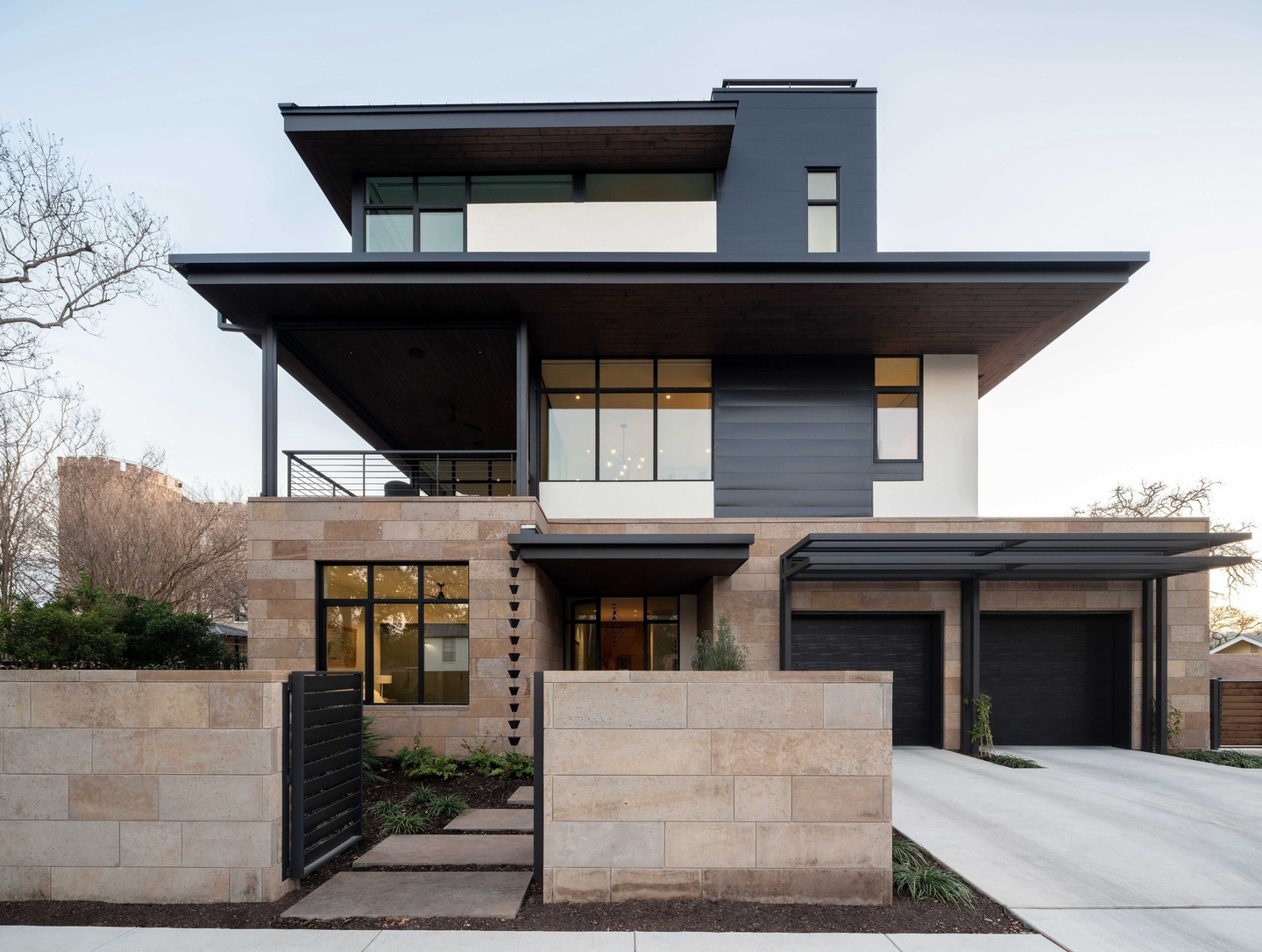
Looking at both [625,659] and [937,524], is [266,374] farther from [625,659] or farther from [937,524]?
[937,524]

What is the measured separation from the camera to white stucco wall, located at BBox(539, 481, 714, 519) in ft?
A: 42.4

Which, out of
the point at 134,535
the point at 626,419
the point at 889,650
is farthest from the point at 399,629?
the point at 134,535

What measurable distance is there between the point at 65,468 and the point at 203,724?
25355 mm

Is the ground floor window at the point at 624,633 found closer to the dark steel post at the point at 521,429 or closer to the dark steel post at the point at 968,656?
the dark steel post at the point at 521,429

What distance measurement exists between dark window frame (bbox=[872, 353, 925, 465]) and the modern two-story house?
0.17 feet

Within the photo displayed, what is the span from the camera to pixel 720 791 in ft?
16.3

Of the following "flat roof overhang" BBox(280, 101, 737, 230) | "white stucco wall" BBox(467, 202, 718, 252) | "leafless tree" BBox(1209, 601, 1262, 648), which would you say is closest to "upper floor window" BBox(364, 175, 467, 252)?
"flat roof overhang" BBox(280, 101, 737, 230)

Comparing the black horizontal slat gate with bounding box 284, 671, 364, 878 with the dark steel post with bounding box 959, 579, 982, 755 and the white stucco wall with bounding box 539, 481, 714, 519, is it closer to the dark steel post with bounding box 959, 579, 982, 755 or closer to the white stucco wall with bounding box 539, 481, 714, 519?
the white stucco wall with bounding box 539, 481, 714, 519

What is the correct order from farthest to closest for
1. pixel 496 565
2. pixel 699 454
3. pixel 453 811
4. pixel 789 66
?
pixel 789 66 → pixel 699 454 → pixel 496 565 → pixel 453 811

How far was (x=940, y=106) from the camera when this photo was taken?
68.3 feet

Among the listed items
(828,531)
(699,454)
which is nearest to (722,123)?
(699,454)

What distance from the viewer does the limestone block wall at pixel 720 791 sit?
495cm

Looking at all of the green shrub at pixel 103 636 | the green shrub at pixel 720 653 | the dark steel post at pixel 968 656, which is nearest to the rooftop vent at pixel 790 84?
the dark steel post at pixel 968 656

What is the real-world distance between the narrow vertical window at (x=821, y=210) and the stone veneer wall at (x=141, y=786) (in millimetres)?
12139
